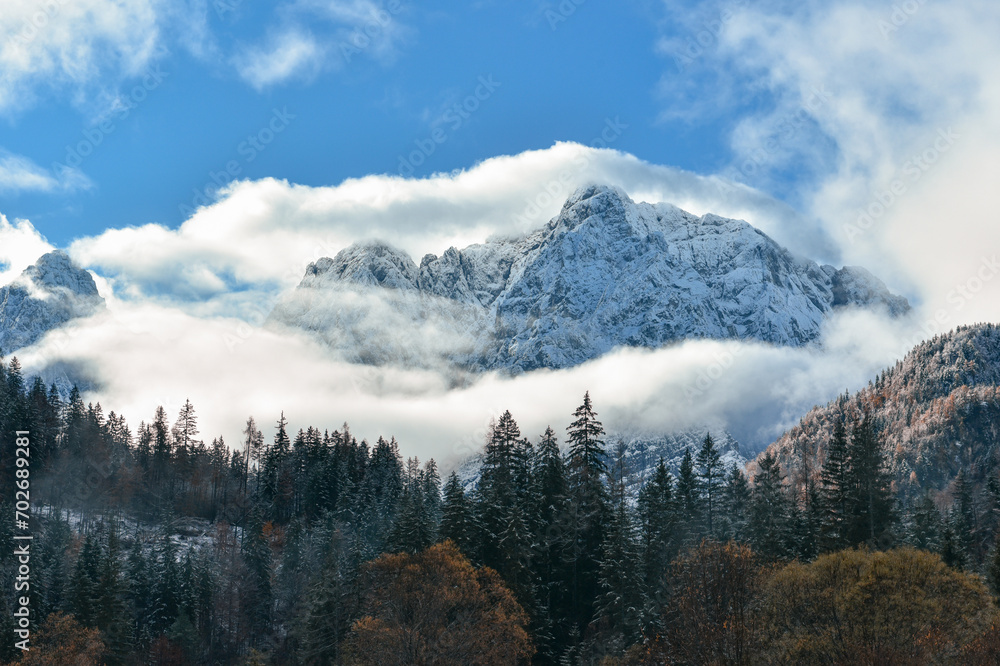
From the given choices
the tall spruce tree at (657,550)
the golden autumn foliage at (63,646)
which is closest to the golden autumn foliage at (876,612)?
the tall spruce tree at (657,550)

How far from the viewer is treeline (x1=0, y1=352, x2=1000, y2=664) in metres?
51.0

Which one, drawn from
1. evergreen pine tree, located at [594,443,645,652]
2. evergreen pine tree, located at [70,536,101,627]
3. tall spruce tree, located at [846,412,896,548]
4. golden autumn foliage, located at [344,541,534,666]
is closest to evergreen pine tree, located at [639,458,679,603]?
evergreen pine tree, located at [594,443,645,652]

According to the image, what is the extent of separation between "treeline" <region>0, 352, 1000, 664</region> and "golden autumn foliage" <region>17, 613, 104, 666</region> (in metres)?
0.44

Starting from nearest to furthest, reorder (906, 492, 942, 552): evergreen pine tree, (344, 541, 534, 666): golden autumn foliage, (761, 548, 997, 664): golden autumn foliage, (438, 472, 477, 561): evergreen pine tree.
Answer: (761, 548, 997, 664): golden autumn foliage, (344, 541, 534, 666): golden autumn foliage, (438, 472, 477, 561): evergreen pine tree, (906, 492, 942, 552): evergreen pine tree

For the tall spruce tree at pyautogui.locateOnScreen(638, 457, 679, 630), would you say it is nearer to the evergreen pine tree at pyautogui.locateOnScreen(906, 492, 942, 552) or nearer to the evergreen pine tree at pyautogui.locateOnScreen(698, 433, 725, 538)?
the evergreen pine tree at pyautogui.locateOnScreen(698, 433, 725, 538)

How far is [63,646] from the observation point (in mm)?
70938

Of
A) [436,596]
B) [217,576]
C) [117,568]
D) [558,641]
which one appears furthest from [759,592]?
[217,576]

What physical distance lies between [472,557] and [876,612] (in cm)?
3622

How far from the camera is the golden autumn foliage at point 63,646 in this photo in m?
67.6

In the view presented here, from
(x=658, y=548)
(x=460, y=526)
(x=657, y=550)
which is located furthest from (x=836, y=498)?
(x=460, y=526)

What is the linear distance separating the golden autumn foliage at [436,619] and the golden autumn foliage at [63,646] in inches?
1005

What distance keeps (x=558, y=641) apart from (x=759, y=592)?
26759 millimetres

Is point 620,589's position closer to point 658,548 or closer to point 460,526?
point 658,548

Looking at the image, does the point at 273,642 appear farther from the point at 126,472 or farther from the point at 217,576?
the point at 126,472
